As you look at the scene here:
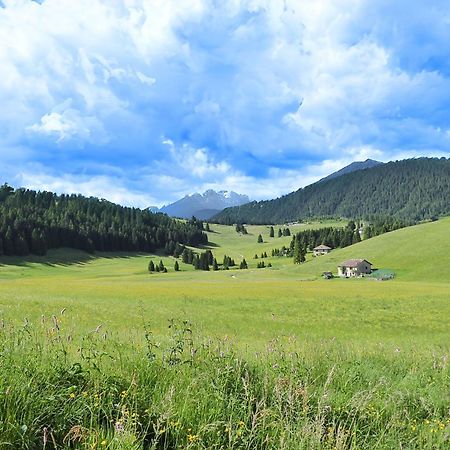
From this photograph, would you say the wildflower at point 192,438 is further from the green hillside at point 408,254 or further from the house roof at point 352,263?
the house roof at point 352,263

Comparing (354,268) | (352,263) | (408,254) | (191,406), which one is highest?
(408,254)

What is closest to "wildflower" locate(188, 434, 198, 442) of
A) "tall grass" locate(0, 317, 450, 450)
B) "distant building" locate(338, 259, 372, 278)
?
"tall grass" locate(0, 317, 450, 450)

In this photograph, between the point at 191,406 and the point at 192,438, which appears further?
the point at 191,406

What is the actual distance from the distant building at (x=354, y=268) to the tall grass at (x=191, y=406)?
105508 mm

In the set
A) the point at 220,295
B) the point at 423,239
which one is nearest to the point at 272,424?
the point at 220,295

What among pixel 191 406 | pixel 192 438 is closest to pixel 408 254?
pixel 191 406

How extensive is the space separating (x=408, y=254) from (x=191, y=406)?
119832mm

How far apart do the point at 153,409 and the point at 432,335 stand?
27.8 m

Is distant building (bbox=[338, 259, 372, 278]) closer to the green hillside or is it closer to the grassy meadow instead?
the green hillside

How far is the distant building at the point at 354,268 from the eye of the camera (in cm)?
11069

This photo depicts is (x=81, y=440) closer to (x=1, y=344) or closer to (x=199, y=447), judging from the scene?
(x=199, y=447)

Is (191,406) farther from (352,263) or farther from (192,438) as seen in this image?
(352,263)

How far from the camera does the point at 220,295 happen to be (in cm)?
4531

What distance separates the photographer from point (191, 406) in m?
6.18
